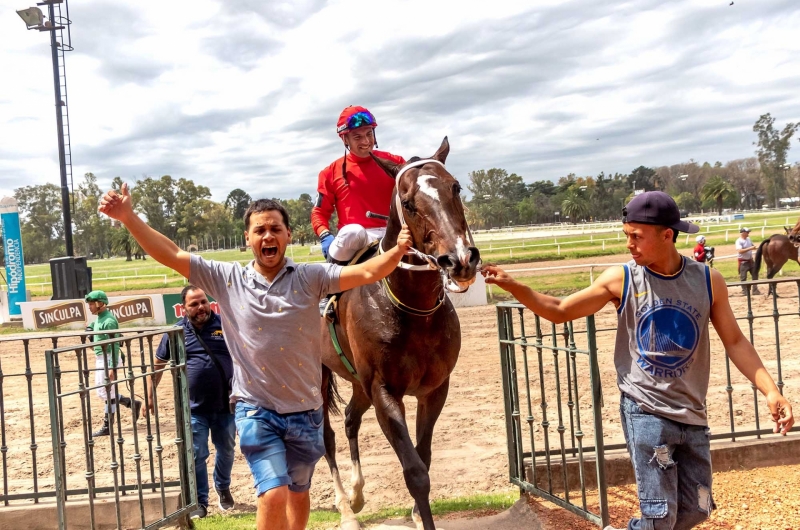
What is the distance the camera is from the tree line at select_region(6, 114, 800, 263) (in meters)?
83.1

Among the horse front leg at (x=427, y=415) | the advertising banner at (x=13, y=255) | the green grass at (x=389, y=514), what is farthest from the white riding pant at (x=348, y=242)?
the advertising banner at (x=13, y=255)

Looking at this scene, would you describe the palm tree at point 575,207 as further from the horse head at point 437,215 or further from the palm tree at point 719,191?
the horse head at point 437,215

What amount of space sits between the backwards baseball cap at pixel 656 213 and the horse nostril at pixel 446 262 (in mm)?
880

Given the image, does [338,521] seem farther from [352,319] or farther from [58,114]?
[58,114]

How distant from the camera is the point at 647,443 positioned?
297cm

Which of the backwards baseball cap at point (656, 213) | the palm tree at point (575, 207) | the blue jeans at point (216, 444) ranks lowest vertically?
the blue jeans at point (216, 444)

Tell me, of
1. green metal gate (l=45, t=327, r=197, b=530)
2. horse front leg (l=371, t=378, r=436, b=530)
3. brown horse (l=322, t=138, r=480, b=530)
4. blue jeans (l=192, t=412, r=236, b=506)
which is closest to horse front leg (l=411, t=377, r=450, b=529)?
brown horse (l=322, t=138, r=480, b=530)

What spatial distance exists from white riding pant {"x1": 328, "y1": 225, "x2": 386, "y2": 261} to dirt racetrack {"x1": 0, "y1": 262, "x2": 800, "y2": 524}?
8.15 ft

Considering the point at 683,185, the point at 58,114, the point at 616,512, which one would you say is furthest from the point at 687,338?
the point at 683,185

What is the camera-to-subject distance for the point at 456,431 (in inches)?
316

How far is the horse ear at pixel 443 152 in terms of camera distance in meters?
4.47

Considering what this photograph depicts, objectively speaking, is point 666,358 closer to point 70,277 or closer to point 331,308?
point 331,308

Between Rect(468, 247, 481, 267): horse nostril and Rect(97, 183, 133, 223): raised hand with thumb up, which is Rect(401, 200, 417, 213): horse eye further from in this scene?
Rect(97, 183, 133, 223): raised hand with thumb up

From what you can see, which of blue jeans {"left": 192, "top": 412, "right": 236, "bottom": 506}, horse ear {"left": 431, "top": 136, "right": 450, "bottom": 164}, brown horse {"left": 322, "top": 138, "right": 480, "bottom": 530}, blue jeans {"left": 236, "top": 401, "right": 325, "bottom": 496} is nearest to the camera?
blue jeans {"left": 236, "top": 401, "right": 325, "bottom": 496}
